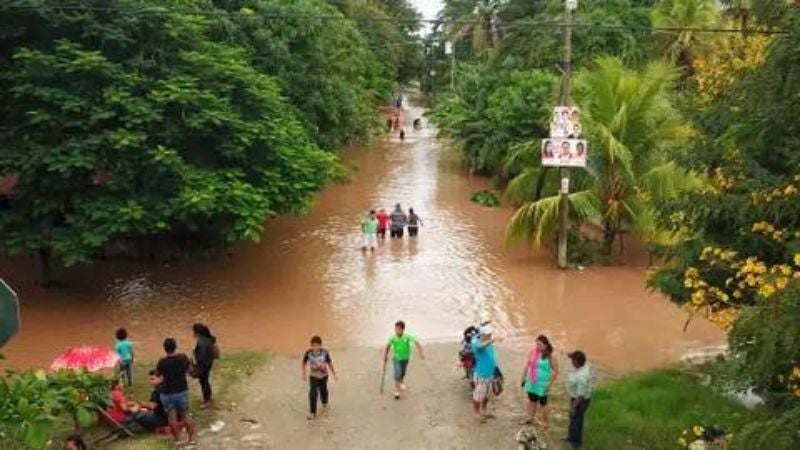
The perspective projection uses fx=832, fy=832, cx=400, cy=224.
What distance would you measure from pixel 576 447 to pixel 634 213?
Result: 1099 cm

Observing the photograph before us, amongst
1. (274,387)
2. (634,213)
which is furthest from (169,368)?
(634,213)

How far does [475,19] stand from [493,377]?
107ft

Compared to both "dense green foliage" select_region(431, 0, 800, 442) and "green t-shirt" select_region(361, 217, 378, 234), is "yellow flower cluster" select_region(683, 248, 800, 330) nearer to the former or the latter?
"dense green foliage" select_region(431, 0, 800, 442)

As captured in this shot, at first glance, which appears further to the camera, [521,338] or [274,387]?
[521,338]

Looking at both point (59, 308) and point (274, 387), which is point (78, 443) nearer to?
point (274, 387)

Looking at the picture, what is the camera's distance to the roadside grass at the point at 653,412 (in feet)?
32.8

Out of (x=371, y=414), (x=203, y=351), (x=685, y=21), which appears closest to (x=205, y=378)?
(x=203, y=351)

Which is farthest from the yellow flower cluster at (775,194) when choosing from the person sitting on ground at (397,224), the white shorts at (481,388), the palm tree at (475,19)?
the palm tree at (475,19)

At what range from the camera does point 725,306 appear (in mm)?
9789

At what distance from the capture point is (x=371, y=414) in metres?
11.1

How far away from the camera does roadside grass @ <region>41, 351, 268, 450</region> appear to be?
1002 centimetres

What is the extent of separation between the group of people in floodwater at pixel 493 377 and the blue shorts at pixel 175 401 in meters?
1.60

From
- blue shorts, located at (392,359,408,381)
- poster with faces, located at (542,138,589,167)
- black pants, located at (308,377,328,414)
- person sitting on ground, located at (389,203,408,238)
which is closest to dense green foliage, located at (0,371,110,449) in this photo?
black pants, located at (308,377,328,414)

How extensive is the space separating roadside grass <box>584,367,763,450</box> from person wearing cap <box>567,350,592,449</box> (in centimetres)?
35
